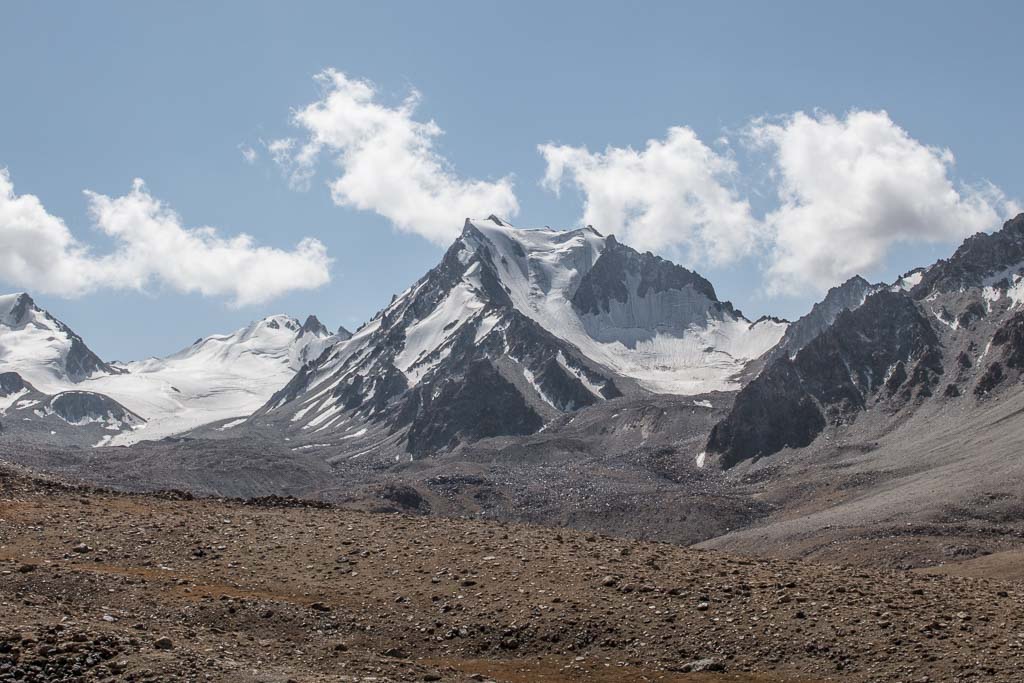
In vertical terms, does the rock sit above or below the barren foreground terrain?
below

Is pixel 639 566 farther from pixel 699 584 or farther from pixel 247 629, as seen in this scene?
pixel 247 629

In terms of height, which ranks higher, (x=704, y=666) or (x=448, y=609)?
(x=448, y=609)

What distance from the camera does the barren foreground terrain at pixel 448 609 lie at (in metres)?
31.7

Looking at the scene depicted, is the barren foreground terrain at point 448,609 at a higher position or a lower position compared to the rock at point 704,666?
higher

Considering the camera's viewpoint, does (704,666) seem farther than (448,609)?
No

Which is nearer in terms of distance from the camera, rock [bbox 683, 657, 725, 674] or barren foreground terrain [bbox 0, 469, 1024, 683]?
barren foreground terrain [bbox 0, 469, 1024, 683]

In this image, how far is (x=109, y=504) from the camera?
2100 inches

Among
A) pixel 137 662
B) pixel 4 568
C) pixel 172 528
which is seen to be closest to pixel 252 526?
pixel 172 528

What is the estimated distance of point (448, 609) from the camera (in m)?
39.6

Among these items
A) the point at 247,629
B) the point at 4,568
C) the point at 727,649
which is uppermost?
the point at 4,568

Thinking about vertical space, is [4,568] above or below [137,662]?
above

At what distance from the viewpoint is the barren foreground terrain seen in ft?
104

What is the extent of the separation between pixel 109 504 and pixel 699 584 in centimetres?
2875

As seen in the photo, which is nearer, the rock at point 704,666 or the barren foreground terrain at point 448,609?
the barren foreground terrain at point 448,609
